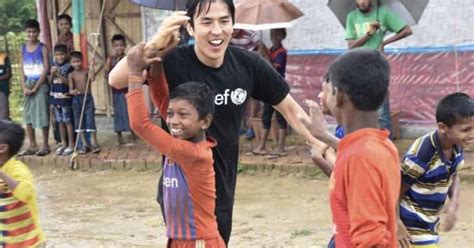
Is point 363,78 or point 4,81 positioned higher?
point 363,78

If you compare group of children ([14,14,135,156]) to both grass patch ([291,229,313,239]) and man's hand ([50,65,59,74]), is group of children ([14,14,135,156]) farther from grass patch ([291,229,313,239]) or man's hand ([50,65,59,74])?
grass patch ([291,229,313,239])

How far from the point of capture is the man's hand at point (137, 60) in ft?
9.29

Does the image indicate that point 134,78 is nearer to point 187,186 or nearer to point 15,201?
point 187,186

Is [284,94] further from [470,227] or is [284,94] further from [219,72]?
[470,227]

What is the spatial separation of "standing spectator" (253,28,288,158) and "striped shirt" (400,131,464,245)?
15.8 feet

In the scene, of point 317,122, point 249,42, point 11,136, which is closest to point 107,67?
point 249,42

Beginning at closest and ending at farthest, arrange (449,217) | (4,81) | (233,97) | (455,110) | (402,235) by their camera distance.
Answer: (233,97)
(402,235)
(455,110)
(449,217)
(4,81)

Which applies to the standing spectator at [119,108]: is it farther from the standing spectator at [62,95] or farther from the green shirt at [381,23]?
the green shirt at [381,23]

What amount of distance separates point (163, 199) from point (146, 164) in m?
5.49

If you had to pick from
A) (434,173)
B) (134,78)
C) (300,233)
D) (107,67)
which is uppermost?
(134,78)

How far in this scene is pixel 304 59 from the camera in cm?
936

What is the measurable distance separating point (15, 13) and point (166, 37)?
80.6 ft

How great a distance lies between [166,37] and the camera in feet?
9.26

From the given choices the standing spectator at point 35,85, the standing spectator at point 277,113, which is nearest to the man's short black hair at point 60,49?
the standing spectator at point 35,85
